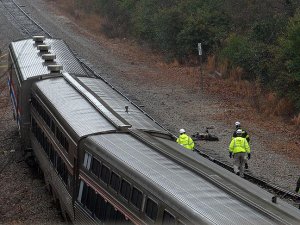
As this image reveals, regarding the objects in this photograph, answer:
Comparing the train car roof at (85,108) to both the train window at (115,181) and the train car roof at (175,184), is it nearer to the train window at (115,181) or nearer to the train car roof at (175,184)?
the train car roof at (175,184)

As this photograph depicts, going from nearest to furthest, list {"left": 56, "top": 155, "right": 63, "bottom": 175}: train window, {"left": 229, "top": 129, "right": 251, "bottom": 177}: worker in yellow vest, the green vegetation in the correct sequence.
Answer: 1. {"left": 56, "top": 155, "right": 63, "bottom": 175}: train window
2. {"left": 229, "top": 129, "right": 251, "bottom": 177}: worker in yellow vest
3. the green vegetation

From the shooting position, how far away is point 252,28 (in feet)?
99.1

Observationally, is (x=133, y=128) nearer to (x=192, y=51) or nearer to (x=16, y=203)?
(x=16, y=203)

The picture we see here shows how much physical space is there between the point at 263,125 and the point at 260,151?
131 inches

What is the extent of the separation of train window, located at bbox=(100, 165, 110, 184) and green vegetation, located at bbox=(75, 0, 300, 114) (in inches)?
565

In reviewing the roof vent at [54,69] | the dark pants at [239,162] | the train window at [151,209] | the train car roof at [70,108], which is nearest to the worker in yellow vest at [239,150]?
the dark pants at [239,162]

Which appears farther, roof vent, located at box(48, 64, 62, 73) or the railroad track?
roof vent, located at box(48, 64, 62, 73)

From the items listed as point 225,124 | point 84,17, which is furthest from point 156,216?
point 84,17

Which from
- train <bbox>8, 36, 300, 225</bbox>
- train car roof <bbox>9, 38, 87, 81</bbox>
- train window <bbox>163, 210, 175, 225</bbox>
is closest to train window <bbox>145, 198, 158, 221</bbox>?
train <bbox>8, 36, 300, 225</bbox>

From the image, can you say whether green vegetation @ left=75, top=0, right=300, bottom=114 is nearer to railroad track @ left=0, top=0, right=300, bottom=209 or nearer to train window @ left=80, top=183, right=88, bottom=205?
railroad track @ left=0, top=0, right=300, bottom=209

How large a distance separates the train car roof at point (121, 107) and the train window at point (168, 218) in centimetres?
445

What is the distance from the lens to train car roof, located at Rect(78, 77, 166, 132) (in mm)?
13688

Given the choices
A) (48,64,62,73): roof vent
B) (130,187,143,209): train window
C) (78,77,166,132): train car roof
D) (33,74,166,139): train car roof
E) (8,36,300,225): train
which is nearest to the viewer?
(8,36,300,225): train

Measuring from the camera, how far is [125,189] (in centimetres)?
1048
